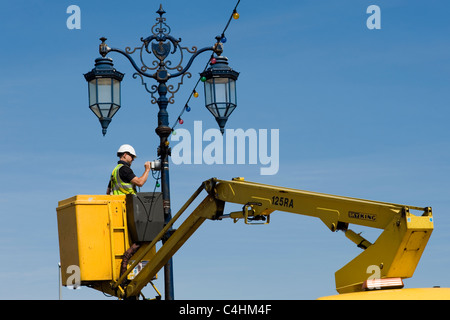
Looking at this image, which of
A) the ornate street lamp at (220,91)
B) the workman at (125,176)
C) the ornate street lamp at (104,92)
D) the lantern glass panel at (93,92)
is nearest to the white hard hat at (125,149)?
the workman at (125,176)

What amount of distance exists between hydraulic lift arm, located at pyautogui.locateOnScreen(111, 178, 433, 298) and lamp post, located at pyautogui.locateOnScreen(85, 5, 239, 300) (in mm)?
1235

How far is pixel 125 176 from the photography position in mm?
16625

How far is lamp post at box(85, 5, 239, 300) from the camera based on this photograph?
52.9 feet

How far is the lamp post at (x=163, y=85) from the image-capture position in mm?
16125

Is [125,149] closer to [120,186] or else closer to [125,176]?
[125,176]

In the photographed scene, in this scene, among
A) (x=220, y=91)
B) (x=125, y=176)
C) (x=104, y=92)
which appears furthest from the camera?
(x=125, y=176)

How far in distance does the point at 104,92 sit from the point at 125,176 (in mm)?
1703

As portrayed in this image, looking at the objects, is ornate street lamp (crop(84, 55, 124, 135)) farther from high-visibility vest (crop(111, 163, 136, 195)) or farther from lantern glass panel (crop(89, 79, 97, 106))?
high-visibility vest (crop(111, 163, 136, 195))

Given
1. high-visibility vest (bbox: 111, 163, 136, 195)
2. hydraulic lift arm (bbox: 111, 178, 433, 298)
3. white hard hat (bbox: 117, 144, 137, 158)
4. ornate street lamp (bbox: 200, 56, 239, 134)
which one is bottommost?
hydraulic lift arm (bbox: 111, 178, 433, 298)

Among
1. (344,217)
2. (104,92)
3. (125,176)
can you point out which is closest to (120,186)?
(125,176)

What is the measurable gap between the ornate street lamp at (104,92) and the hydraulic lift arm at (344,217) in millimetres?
2496

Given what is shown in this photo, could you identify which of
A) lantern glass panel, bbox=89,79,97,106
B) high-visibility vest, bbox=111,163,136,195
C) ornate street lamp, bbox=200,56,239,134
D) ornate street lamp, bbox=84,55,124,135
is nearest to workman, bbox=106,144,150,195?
high-visibility vest, bbox=111,163,136,195

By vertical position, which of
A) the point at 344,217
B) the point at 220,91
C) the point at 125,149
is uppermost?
the point at 220,91
